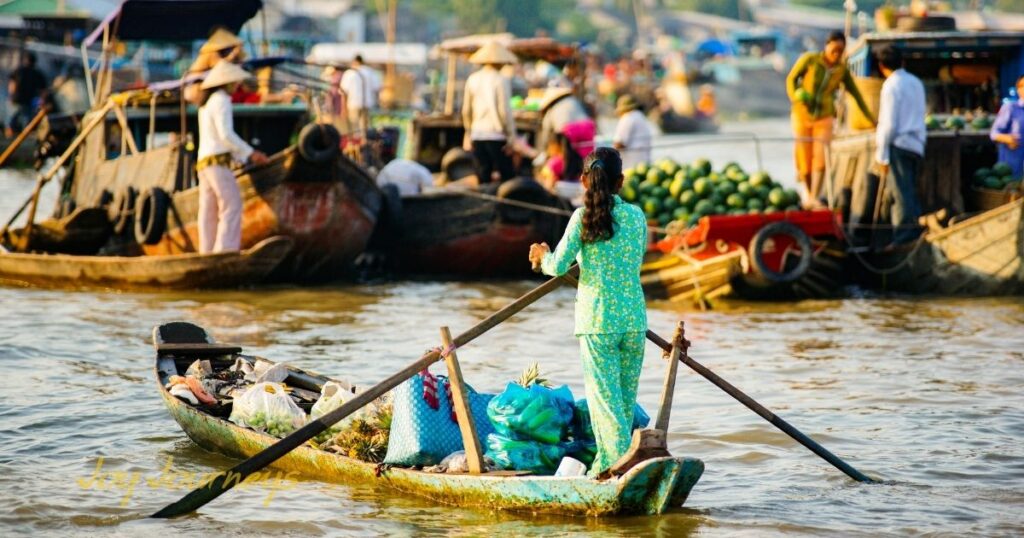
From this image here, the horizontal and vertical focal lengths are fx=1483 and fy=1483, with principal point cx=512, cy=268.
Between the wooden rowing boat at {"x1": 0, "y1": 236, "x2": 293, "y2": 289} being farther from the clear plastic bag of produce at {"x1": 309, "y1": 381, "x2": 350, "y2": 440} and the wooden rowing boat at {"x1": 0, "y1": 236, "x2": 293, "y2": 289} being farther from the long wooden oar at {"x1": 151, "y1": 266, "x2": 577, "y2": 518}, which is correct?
the long wooden oar at {"x1": 151, "y1": 266, "x2": 577, "y2": 518}

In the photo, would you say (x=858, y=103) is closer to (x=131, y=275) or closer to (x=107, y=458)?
(x=131, y=275)

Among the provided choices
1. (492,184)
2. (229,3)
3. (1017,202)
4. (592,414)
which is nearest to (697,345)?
(1017,202)

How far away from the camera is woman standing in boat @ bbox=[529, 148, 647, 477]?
5.53 meters

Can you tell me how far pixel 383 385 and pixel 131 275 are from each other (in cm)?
719

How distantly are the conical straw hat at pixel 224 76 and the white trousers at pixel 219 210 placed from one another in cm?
71

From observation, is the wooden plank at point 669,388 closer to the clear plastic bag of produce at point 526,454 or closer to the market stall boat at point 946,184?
the clear plastic bag of produce at point 526,454

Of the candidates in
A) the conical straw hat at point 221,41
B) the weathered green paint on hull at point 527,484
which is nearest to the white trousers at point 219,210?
the conical straw hat at point 221,41

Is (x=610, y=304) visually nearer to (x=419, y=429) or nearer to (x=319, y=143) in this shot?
(x=419, y=429)

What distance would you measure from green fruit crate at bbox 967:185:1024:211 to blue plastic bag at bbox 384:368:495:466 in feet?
22.1

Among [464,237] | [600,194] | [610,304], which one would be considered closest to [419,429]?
[610,304]

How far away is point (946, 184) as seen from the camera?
40.0 ft

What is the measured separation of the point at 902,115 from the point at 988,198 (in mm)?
1215

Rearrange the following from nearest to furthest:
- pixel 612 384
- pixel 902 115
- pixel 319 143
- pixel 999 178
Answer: pixel 612 384, pixel 902 115, pixel 319 143, pixel 999 178

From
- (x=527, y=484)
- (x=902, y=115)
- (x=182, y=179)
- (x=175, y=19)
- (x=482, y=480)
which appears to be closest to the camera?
(x=527, y=484)
